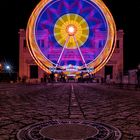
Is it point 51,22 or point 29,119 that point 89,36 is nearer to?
point 51,22

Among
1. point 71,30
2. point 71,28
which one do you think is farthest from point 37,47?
point 71,28

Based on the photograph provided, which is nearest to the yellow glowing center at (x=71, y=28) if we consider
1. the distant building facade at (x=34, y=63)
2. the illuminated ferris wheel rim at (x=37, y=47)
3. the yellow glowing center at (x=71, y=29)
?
the yellow glowing center at (x=71, y=29)

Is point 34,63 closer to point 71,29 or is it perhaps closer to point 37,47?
point 71,29

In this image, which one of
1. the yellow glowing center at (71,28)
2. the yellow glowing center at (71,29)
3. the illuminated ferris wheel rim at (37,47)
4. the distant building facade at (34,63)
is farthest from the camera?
the distant building facade at (34,63)

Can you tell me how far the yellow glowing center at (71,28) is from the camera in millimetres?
30750

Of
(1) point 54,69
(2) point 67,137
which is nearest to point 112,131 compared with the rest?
(2) point 67,137

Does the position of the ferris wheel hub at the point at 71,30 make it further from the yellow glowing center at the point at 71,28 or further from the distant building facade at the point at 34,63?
the distant building facade at the point at 34,63

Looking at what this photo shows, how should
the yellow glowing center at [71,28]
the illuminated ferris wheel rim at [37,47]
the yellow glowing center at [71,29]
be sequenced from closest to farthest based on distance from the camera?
the illuminated ferris wheel rim at [37,47] → the yellow glowing center at [71,29] → the yellow glowing center at [71,28]

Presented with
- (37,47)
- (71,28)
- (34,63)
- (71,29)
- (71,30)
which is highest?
(71,28)

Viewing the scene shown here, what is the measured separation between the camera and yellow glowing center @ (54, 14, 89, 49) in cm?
3075

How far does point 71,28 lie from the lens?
99.6 ft

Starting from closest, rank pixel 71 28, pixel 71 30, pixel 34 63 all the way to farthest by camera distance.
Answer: pixel 71 30, pixel 71 28, pixel 34 63

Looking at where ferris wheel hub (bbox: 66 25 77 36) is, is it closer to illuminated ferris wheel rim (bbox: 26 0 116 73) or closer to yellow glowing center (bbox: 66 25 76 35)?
yellow glowing center (bbox: 66 25 76 35)

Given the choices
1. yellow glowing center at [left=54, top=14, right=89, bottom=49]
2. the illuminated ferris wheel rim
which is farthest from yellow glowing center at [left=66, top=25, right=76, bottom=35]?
the illuminated ferris wheel rim
